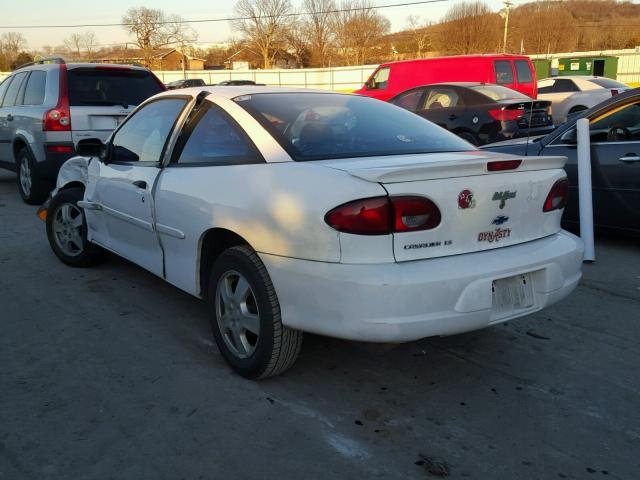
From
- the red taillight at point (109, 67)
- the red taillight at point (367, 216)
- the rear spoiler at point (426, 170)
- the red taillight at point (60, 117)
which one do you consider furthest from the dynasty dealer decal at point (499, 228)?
the red taillight at point (109, 67)

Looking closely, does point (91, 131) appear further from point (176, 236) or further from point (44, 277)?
point (176, 236)

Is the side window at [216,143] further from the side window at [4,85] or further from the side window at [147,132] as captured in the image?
the side window at [4,85]

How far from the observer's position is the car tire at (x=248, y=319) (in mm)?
2930

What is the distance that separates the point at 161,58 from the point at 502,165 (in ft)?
233

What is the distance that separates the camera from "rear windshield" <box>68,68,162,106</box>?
7.77 meters

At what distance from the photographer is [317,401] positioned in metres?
2.98

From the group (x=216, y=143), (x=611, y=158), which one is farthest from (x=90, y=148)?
(x=611, y=158)

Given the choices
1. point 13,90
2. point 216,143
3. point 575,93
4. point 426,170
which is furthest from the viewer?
point 575,93

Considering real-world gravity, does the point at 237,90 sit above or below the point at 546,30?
below

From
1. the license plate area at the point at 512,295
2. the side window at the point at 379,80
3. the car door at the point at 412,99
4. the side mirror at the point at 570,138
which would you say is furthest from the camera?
the side window at the point at 379,80

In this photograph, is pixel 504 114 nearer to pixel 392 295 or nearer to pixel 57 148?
pixel 57 148

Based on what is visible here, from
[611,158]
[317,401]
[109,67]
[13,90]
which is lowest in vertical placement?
[317,401]

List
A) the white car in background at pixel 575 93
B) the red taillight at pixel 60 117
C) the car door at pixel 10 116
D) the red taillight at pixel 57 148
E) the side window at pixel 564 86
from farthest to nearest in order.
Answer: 1. the side window at pixel 564 86
2. the white car in background at pixel 575 93
3. the car door at pixel 10 116
4. the red taillight at pixel 57 148
5. the red taillight at pixel 60 117

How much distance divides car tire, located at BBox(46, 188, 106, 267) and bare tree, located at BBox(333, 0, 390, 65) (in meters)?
60.3
